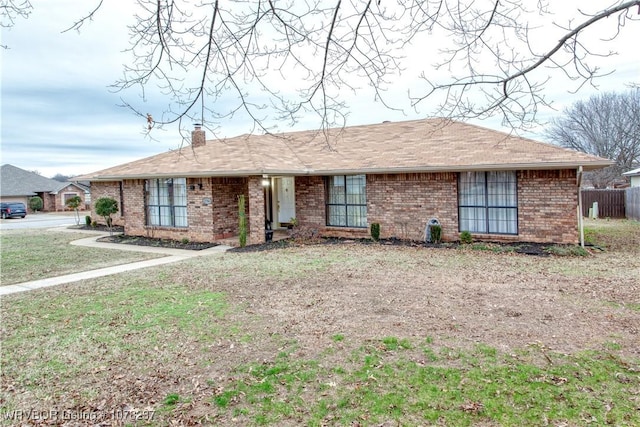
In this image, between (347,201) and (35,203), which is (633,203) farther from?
(35,203)

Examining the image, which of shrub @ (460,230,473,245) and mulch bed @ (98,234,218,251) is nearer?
shrub @ (460,230,473,245)

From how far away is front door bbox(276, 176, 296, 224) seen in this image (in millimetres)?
16328

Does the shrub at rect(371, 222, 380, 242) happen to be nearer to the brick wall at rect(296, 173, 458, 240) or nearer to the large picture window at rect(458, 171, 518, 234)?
the brick wall at rect(296, 173, 458, 240)

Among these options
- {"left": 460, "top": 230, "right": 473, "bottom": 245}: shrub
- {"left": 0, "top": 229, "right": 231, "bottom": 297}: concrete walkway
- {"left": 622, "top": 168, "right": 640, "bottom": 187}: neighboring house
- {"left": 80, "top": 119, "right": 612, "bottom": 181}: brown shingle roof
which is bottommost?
{"left": 0, "top": 229, "right": 231, "bottom": 297}: concrete walkway

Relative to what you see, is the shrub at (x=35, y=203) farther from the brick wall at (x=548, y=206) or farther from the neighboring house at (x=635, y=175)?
the neighboring house at (x=635, y=175)

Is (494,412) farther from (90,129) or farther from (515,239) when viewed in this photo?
(515,239)

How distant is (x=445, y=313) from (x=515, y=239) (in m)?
7.27

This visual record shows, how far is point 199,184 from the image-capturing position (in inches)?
594

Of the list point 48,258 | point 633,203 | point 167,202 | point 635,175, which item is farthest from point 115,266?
point 635,175

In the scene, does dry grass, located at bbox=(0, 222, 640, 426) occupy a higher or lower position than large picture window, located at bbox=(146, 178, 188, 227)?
lower

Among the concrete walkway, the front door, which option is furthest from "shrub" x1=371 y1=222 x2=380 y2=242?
the concrete walkway

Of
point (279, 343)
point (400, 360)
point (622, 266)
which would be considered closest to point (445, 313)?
point (400, 360)

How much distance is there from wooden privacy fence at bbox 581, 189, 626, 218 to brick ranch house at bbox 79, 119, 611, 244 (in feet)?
37.4

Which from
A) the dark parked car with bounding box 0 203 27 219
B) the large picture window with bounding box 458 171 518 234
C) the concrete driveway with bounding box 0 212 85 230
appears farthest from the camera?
the dark parked car with bounding box 0 203 27 219
